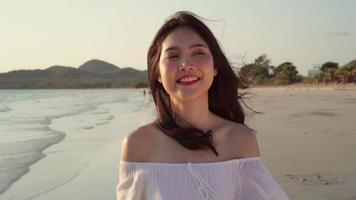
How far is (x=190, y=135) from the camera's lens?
210 centimetres

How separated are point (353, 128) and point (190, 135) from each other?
9.89 metres

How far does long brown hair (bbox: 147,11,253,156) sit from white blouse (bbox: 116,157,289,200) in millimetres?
106

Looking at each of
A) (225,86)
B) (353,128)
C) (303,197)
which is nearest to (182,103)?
(225,86)

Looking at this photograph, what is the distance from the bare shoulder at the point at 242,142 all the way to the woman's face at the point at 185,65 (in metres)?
0.21

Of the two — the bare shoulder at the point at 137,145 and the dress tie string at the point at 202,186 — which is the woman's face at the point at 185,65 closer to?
the bare shoulder at the point at 137,145

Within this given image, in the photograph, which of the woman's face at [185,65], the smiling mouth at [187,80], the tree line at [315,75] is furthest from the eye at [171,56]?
the tree line at [315,75]

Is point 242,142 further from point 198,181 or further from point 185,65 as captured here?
point 185,65

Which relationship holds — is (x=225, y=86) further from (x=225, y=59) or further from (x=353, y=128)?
(x=353, y=128)

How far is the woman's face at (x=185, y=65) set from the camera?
2.08 metres

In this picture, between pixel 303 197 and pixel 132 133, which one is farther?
pixel 303 197

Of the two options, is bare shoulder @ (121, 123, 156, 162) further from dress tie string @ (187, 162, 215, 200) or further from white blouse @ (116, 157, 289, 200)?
dress tie string @ (187, 162, 215, 200)

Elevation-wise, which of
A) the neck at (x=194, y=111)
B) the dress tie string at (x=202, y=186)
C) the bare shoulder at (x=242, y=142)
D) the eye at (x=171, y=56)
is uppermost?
the eye at (x=171, y=56)

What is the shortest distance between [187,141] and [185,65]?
0.98 feet

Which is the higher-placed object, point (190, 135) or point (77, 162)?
point (190, 135)
